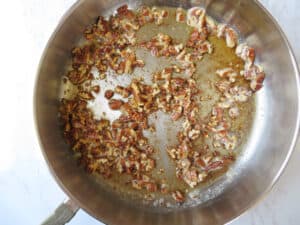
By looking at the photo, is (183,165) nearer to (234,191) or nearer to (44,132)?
(234,191)

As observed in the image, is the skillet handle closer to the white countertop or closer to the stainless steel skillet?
the stainless steel skillet

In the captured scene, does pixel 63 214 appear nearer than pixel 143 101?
Yes

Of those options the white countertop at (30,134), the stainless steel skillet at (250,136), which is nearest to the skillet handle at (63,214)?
the stainless steel skillet at (250,136)

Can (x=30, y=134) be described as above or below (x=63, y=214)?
above

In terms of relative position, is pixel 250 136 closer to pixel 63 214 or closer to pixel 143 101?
pixel 143 101

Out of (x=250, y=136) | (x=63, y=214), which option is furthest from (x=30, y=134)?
(x=250, y=136)

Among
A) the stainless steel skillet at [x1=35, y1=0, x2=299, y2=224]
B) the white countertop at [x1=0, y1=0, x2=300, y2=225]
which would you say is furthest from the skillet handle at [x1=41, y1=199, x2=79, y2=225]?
the white countertop at [x1=0, y1=0, x2=300, y2=225]
